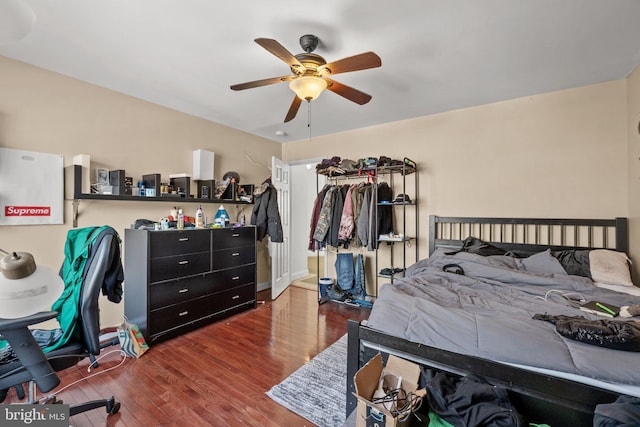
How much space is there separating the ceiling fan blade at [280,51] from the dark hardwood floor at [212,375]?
2225 millimetres

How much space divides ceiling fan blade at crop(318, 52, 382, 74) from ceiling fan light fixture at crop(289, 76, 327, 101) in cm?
7

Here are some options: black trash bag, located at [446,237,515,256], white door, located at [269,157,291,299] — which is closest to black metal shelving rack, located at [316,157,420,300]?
black trash bag, located at [446,237,515,256]

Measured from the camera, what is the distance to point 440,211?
11.6 ft

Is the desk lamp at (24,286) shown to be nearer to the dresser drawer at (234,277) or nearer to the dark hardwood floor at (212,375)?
the dark hardwood floor at (212,375)

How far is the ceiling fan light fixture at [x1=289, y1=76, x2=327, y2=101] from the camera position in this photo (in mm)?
1918

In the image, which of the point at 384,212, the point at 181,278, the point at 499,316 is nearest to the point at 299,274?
the point at 384,212

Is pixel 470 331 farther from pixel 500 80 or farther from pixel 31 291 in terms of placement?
pixel 500 80

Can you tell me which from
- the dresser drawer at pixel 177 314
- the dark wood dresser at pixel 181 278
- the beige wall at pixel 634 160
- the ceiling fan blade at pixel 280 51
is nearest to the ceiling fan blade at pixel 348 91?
the ceiling fan blade at pixel 280 51

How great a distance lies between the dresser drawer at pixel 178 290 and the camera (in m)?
2.64

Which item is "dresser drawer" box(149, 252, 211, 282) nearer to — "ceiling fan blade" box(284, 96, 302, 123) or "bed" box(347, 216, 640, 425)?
"ceiling fan blade" box(284, 96, 302, 123)

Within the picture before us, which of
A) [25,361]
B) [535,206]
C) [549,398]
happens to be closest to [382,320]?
[549,398]

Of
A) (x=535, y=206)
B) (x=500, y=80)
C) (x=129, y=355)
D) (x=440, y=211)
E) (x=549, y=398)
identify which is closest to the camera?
(x=549, y=398)

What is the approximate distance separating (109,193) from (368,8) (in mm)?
2788

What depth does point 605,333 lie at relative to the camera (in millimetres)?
1140
